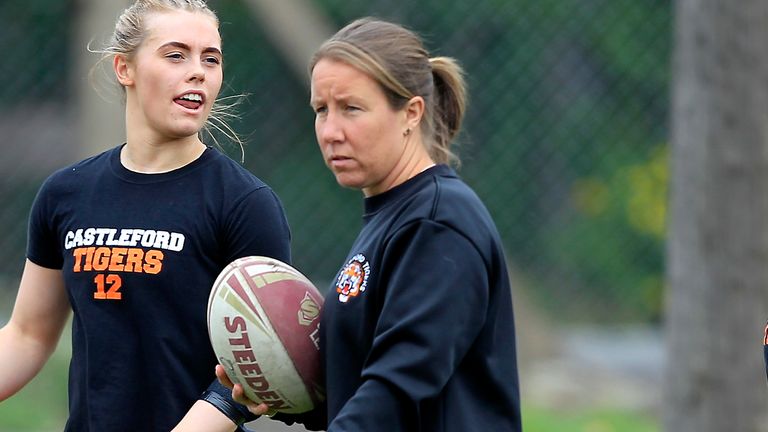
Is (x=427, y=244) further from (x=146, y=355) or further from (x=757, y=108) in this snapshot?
(x=757, y=108)

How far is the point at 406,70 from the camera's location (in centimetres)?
345

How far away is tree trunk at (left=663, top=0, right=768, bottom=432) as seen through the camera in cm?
555

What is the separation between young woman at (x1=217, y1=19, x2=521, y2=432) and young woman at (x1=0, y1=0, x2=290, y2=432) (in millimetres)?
183

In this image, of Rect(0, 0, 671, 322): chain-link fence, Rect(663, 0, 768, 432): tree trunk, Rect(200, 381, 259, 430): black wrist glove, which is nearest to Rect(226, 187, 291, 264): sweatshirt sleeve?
Rect(200, 381, 259, 430): black wrist glove

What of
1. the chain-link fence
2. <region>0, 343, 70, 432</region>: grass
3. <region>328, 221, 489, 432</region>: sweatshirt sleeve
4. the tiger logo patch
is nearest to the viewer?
<region>328, 221, 489, 432</region>: sweatshirt sleeve

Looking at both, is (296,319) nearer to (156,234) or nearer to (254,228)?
(254,228)

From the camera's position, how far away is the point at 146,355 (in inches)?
140

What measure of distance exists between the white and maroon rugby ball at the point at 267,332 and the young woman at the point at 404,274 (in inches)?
2.3

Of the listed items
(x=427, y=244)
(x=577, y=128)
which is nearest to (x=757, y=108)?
(x=577, y=128)

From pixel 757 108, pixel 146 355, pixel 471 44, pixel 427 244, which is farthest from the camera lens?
pixel 471 44

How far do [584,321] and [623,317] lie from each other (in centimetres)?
23

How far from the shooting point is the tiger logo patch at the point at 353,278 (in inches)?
132

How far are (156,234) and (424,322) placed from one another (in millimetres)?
764

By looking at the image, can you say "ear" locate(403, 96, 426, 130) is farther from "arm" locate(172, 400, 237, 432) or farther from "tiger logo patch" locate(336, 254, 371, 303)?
"arm" locate(172, 400, 237, 432)
